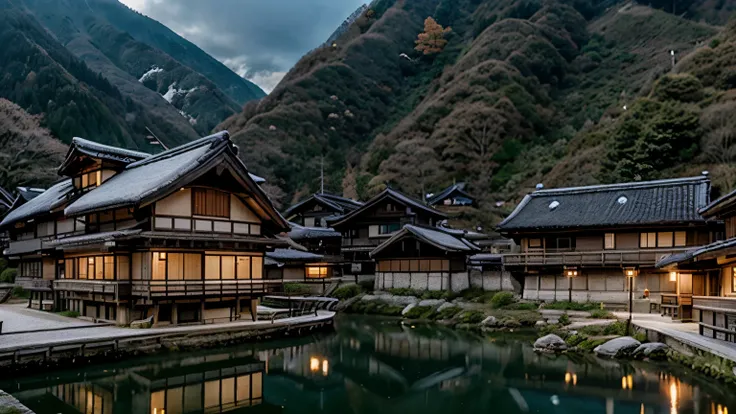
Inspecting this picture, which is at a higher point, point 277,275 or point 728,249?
point 728,249

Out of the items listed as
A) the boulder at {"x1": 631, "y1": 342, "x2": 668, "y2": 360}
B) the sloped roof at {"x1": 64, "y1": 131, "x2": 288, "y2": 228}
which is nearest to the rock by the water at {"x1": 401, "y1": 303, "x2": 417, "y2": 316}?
the sloped roof at {"x1": 64, "y1": 131, "x2": 288, "y2": 228}

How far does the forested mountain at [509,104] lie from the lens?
54844 mm

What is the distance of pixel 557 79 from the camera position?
327 ft

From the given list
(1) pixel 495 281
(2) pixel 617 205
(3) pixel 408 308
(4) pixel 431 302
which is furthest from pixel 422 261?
(2) pixel 617 205

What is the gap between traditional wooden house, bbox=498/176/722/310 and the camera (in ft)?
105

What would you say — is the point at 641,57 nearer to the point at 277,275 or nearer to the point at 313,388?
Answer: the point at 277,275

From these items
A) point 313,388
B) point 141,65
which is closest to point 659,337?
point 313,388

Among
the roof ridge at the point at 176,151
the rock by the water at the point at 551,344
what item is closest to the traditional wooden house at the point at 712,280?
the rock by the water at the point at 551,344

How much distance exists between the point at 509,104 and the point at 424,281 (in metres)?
50.5

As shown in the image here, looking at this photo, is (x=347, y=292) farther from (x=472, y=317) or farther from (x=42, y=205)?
(x=42, y=205)

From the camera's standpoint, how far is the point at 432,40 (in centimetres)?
12475

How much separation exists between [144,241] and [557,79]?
301ft

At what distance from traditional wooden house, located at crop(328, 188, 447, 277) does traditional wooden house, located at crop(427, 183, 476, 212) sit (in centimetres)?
1702

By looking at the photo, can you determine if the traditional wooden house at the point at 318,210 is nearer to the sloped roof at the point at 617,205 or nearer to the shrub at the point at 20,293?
the sloped roof at the point at 617,205
